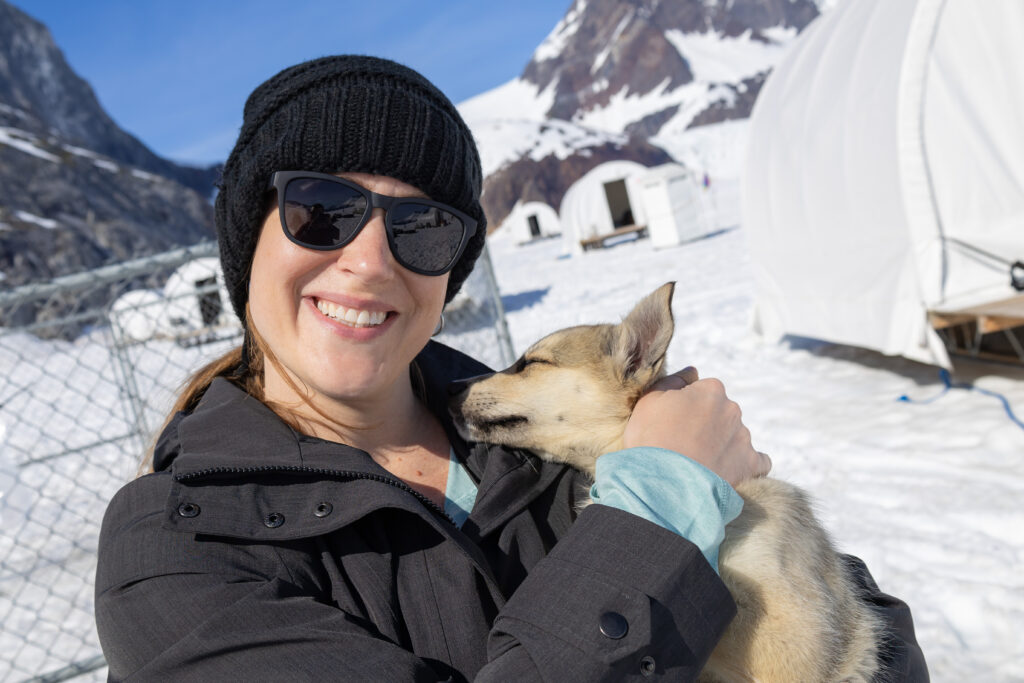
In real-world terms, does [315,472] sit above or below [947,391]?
above

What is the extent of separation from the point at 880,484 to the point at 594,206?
25.4m

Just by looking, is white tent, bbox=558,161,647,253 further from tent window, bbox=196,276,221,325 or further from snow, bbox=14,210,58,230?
snow, bbox=14,210,58,230

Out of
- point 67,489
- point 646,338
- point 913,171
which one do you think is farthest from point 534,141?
point 646,338

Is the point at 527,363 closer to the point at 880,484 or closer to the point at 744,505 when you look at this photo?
the point at 744,505

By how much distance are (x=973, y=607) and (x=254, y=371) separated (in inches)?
Result: 131

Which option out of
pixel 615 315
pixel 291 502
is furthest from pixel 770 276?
pixel 291 502

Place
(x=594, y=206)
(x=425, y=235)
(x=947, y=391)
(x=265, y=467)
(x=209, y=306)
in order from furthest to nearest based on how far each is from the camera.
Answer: (x=594, y=206) → (x=209, y=306) → (x=947, y=391) → (x=425, y=235) → (x=265, y=467)

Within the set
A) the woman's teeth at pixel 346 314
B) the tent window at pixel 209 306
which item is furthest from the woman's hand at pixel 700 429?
the tent window at pixel 209 306

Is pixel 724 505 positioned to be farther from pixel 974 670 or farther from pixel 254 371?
pixel 974 670

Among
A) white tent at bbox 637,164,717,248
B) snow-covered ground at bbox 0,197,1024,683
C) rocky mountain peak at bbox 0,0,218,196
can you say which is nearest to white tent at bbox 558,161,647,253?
white tent at bbox 637,164,717,248

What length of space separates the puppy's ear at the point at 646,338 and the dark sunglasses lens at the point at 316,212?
1.02m

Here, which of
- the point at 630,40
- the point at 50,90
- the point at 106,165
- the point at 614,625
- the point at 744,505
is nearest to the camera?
the point at 614,625

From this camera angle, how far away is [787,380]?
734 centimetres

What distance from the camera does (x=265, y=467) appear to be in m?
Result: 1.32
